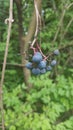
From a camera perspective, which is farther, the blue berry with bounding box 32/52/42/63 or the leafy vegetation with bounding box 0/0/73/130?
the leafy vegetation with bounding box 0/0/73/130

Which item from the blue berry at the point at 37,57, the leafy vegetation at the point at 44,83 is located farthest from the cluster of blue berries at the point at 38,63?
the leafy vegetation at the point at 44,83

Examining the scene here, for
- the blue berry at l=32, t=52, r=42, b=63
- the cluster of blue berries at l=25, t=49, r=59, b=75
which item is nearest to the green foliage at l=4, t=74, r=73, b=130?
the cluster of blue berries at l=25, t=49, r=59, b=75

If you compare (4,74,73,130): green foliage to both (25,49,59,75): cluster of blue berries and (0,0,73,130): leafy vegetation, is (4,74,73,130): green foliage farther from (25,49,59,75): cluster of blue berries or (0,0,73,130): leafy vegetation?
(25,49,59,75): cluster of blue berries

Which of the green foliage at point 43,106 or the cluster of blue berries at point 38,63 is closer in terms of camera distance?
the cluster of blue berries at point 38,63

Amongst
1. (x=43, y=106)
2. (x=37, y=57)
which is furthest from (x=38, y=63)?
(x=43, y=106)

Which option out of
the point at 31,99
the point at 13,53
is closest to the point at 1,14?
the point at 13,53

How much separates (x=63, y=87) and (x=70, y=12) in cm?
88

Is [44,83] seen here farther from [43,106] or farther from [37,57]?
[37,57]

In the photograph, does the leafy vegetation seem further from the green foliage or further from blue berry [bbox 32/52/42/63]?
blue berry [bbox 32/52/42/63]

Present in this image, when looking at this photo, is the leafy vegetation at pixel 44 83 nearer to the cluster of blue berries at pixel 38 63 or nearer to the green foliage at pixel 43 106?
the green foliage at pixel 43 106

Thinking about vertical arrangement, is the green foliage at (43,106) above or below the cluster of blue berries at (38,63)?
below

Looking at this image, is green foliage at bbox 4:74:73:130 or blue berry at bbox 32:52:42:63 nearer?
blue berry at bbox 32:52:42:63

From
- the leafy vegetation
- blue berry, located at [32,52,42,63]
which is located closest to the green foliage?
the leafy vegetation

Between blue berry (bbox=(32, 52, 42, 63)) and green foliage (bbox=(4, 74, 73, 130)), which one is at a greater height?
blue berry (bbox=(32, 52, 42, 63))
